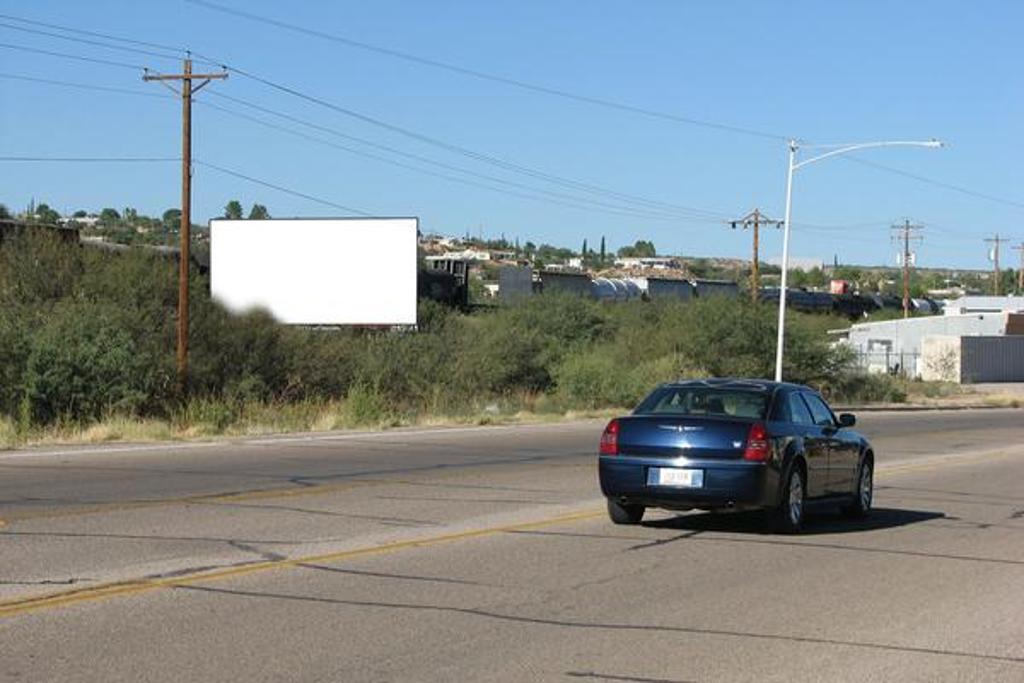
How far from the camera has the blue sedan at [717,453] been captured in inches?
525

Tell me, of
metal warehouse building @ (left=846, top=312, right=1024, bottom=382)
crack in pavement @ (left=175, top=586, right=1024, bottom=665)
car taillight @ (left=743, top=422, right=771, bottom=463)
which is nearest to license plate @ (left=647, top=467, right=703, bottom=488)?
car taillight @ (left=743, top=422, right=771, bottom=463)

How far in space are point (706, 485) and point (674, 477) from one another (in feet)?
1.05

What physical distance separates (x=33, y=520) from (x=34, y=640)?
5.56 m

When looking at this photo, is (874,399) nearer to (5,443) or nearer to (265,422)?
(265,422)

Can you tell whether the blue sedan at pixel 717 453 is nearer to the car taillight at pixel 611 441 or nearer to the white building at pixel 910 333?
the car taillight at pixel 611 441

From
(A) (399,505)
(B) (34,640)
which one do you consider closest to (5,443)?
(A) (399,505)

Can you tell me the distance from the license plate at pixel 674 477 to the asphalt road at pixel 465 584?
0.55 meters

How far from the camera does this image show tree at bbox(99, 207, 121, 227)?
504ft

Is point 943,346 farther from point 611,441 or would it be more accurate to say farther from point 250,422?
point 611,441

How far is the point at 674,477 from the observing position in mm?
13398

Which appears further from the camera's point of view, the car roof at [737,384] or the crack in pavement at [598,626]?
the car roof at [737,384]

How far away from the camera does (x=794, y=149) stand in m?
47.0

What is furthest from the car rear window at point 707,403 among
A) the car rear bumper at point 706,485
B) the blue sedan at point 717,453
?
the car rear bumper at point 706,485

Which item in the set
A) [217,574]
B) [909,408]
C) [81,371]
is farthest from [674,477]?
[909,408]
